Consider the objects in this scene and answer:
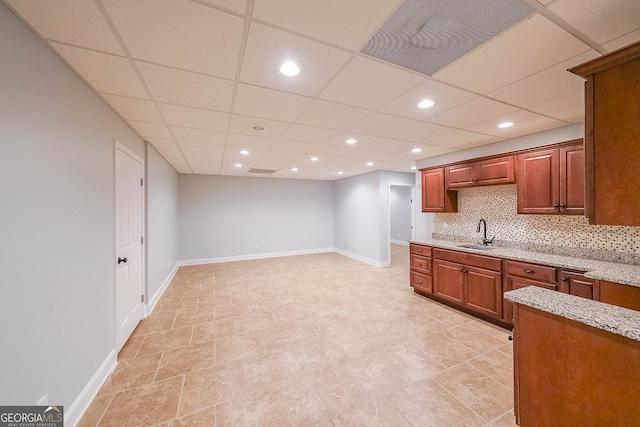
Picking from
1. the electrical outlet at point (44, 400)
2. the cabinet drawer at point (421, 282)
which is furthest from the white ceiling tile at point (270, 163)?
the electrical outlet at point (44, 400)

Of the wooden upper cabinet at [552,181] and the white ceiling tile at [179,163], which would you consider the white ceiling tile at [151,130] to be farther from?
the wooden upper cabinet at [552,181]

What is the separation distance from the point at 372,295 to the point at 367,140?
2648mm

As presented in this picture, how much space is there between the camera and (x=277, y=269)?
238 inches

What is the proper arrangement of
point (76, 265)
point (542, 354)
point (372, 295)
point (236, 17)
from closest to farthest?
point (236, 17), point (542, 354), point (76, 265), point (372, 295)

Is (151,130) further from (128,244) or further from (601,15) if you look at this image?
(601,15)

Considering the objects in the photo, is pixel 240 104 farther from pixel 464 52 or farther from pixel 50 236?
pixel 464 52

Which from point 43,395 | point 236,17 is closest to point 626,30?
point 236,17

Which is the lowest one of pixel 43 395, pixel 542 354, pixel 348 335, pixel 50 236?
pixel 348 335

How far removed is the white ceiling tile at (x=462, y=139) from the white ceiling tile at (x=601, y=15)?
171 cm

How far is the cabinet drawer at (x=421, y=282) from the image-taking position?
12.9 ft

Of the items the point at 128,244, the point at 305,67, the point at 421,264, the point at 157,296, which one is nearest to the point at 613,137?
the point at 305,67

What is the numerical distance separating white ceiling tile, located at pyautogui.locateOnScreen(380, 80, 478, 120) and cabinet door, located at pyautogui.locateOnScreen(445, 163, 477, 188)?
5.85 ft

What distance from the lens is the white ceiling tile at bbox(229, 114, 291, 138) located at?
2.57 m

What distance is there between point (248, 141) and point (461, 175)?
3.43 metres
